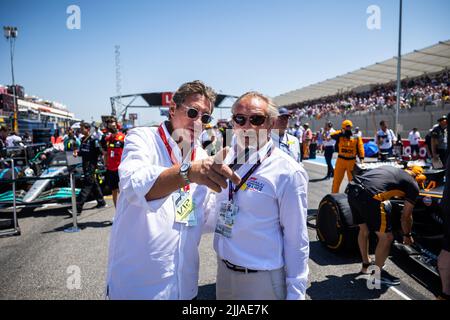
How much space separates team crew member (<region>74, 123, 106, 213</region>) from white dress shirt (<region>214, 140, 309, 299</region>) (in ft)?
18.9

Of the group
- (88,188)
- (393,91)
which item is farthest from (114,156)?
(393,91)

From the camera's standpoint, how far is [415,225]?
3697 mm

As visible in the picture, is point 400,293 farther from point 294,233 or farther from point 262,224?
point 262,224

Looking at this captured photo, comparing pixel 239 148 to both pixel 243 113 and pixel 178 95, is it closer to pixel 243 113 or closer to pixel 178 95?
pixel 243 113

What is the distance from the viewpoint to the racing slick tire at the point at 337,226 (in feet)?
12.4

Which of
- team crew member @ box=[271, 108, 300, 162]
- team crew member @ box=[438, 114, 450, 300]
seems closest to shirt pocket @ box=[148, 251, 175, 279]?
team crew member @ box=[438, 114, 450, 300]

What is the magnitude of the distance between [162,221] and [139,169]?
12.2 inches

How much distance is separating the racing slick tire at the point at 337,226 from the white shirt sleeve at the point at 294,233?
2.59 m

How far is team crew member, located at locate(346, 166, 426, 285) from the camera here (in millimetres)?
3205

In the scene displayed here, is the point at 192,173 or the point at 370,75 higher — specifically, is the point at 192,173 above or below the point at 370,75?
below

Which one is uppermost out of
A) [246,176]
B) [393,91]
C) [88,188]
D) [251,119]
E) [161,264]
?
[393,91]
